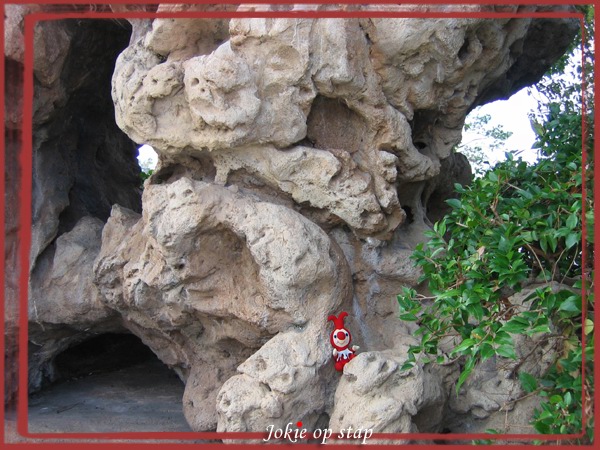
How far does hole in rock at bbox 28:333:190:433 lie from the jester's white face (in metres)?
1.13

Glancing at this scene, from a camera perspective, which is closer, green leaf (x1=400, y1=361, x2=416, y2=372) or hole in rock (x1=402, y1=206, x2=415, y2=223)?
green leaf (x1=400, y1=361, x2=416, y2=372)

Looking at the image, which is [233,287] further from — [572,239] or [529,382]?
[572,239]

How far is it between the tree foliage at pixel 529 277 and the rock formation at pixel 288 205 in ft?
1.29

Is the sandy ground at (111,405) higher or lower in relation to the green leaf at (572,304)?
lower

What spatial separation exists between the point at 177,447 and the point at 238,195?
117cm

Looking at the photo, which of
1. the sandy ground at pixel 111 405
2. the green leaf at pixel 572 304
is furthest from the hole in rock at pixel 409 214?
the sandy ground at pixel 111 405

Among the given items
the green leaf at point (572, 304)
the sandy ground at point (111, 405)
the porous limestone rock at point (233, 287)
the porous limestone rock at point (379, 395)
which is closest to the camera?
the green leaf at point (572, 304)

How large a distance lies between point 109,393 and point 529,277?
2.72m

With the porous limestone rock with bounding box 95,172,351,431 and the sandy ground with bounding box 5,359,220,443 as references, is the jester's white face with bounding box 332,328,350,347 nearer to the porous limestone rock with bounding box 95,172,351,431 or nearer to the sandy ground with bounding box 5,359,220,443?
the porous limestone rock with bounding box 95,172,351,431

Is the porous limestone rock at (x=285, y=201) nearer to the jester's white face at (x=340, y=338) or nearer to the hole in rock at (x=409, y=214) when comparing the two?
the jester's white face at (x=340, y=338)

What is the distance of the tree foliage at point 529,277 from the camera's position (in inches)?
101

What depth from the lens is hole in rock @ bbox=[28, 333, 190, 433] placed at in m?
3.86

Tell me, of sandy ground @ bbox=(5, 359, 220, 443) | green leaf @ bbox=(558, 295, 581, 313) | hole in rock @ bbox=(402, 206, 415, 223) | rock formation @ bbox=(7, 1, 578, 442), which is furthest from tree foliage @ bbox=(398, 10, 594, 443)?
sandy ground @ bbox=(5, 359, 220, 443)

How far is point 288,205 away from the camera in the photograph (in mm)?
3441
